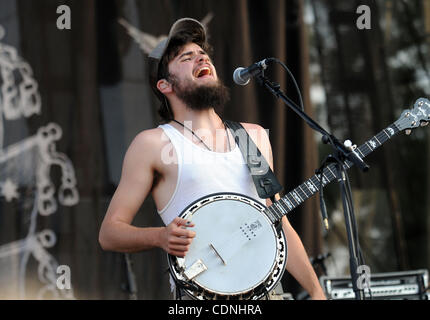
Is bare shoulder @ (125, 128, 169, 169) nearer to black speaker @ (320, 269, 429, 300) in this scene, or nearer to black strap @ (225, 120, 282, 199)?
black strap @ (225, 120, 282, 199)

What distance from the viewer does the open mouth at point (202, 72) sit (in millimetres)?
3068

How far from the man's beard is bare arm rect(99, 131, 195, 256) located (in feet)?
0.90

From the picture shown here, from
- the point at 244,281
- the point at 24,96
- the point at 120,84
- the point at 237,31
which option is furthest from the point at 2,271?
the point at 237,31

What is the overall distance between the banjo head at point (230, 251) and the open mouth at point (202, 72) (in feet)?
2.31

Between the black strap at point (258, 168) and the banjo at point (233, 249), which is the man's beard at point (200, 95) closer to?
the black strap at point (258, 168)

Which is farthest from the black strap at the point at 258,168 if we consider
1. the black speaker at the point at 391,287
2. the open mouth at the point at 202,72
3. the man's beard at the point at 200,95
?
the black speaker at the point at 391,287

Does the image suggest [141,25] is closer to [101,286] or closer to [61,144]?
[61,144]

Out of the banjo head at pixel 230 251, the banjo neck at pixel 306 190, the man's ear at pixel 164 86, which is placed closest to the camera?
the banjo head at pixel 230 251

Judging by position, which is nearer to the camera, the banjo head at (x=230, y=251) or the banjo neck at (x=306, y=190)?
the banjo head at (x=230, y=251)

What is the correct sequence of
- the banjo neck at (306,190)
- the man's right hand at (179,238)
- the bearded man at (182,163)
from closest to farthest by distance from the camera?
the man's right hand at (179,238) → the bearded man at (182,163) → the banjo neck at (306,190)

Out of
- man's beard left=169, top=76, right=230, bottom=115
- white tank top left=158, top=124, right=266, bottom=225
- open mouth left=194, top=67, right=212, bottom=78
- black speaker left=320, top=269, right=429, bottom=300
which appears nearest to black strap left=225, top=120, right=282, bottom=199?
white tank top left=158, top=124, right=266, bottom=225

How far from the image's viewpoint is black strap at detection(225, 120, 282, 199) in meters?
2.86

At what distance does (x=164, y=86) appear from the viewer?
316 centimetres

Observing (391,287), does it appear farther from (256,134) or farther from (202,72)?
(202,72)
